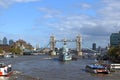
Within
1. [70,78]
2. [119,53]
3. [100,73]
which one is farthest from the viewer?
[119,53]

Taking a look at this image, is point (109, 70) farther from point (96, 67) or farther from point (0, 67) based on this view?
point (0, 67)

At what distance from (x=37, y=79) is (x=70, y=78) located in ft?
28.1

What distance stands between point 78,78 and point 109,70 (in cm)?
2459

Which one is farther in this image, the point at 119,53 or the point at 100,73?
the point at 119,53

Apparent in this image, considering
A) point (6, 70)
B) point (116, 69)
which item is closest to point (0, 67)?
point (6, 70)

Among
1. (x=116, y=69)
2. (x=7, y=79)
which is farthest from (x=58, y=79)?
(x=116, y=69)

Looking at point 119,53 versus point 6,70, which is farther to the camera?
point 119,53

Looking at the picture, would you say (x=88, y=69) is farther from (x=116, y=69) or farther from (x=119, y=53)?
(x=119, y=53)

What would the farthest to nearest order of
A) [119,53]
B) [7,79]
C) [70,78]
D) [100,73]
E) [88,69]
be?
[119,53] < [88,69] < [100,73] < [70,78] < [7,79]

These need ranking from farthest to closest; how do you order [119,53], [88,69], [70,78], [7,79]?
[119,53]
[88,69]
[70,78]
[7,79]

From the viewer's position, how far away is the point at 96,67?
4505 inches

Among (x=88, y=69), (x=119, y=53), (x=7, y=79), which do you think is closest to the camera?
(x=7, y=79)

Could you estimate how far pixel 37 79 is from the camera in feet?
291

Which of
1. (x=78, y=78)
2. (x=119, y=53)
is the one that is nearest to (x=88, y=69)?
(x=78, y=78)
